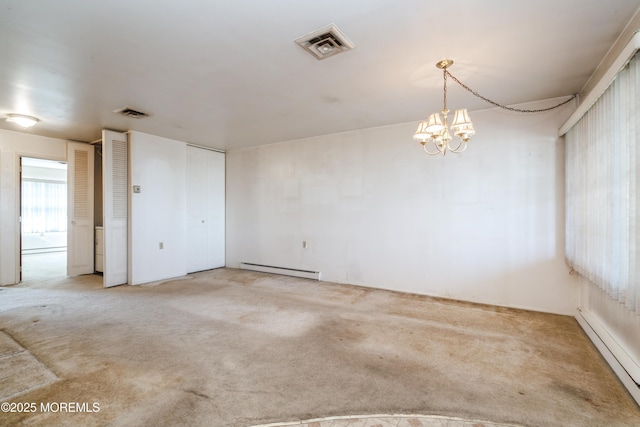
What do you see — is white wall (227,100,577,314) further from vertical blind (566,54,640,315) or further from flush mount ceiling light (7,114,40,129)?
flush mount ceiling light (7,114,40,129)

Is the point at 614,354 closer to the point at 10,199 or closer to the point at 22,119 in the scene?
the point at 22,119

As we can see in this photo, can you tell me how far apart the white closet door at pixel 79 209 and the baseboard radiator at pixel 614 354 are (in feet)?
26.4

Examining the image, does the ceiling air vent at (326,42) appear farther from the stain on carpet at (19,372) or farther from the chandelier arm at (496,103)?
the stain on carpet at (19,372)

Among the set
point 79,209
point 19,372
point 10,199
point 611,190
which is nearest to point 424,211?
point 611,190

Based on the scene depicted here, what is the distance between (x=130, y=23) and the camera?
6.98ft

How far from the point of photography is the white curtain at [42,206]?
9.12 metres

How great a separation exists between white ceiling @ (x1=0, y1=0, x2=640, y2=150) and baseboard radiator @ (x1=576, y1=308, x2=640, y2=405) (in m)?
2.56

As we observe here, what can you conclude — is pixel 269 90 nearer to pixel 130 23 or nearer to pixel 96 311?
pixel 130 23

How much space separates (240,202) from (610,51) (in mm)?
6117

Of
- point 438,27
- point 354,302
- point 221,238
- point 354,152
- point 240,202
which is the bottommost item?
point 354,302

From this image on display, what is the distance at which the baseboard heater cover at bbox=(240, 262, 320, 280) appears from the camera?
548 cm

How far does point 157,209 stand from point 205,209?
1.09 metres

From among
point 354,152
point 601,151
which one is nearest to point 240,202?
point 354,152

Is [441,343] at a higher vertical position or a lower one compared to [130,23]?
lower
